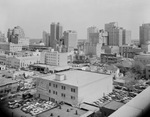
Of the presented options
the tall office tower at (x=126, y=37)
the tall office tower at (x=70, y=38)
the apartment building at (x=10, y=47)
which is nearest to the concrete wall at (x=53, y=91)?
the apartment building at (x=10, y=47)

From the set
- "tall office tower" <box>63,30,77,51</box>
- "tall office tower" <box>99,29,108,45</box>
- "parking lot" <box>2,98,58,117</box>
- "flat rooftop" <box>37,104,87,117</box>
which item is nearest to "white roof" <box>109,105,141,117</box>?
"flat rooftop" <box>37,104,87,117</box>

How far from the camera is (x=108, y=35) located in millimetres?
17422

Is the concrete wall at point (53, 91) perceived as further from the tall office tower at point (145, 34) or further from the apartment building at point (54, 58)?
the tall office tower at point (145, 34)

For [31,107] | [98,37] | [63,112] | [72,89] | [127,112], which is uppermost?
[98,37]

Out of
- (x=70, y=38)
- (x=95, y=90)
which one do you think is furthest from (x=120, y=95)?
(x=70, y=38)

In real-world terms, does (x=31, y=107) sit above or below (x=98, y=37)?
below

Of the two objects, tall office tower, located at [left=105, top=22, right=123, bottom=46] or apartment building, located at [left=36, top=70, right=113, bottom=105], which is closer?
apartment building, located at [left=36, top=70, right=113, bottom=105]

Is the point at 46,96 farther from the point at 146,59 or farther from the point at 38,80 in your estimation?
the point at 146,59

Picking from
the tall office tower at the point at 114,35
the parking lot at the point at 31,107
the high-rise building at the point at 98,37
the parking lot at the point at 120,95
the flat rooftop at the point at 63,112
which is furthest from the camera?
the high-rise building at the point at 98,37

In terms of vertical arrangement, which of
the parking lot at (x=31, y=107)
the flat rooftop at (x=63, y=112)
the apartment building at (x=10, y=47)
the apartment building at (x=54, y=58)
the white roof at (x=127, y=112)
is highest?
the apartment building at (x=10, y=47)

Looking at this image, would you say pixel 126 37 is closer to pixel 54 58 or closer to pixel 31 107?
pixel 54 58

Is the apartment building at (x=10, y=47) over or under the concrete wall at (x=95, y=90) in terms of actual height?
over

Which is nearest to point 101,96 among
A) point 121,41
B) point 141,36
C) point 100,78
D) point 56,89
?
point 100,78

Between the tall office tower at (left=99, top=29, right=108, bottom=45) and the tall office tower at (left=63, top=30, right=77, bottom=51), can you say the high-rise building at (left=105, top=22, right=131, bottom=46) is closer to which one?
the tall office tower at (left=99, top=29, right=108, bottom=45)
